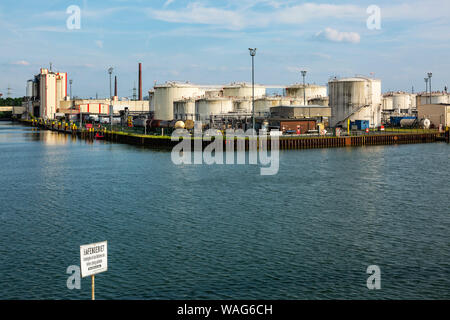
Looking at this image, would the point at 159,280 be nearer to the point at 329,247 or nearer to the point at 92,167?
the point at 329,247

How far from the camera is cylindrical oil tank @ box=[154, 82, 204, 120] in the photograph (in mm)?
113062

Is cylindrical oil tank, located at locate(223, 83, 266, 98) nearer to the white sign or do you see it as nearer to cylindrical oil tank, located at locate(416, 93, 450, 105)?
cylindrical oil tank, located at locate(416, 93, 450, 105)

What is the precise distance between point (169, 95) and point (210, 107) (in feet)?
50.2

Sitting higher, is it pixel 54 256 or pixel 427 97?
pixel 427 97

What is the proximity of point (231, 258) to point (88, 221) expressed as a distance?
1248 centimetres

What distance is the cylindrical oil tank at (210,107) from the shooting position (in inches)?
3999

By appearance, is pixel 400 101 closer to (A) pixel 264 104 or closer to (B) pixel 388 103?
(B) pixel 388 103

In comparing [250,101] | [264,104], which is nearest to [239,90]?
[250,101]

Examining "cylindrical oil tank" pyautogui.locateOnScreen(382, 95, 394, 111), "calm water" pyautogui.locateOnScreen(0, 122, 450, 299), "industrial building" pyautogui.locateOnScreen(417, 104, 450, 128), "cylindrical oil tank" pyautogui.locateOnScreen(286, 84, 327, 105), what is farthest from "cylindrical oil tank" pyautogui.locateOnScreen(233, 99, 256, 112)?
"cylindrical oil tank" pyautogui.locateOnScreen(382, 95, 394, 111)

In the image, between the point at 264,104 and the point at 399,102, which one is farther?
the point at 399,102

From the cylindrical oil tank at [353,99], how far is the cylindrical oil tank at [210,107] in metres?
20.9

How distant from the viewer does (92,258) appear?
16625mm
